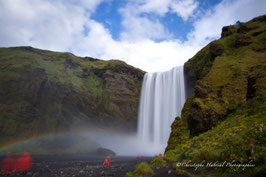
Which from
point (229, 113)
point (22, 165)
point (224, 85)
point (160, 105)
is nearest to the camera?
point (229, 113)

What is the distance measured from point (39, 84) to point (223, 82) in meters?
45.9

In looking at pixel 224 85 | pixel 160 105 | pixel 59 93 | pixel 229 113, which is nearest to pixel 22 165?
pixel 229 113

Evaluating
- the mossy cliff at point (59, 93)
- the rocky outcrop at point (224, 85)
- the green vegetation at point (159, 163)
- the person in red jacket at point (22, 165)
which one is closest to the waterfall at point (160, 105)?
the mossy cliff at point (59, 93)

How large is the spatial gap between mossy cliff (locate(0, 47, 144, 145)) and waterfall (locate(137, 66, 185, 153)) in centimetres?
398

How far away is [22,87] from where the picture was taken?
41.8 meters

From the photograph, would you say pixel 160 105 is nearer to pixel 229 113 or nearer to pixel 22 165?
pixel 229 113

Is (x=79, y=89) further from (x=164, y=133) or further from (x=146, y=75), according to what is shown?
(x=164, y=133)

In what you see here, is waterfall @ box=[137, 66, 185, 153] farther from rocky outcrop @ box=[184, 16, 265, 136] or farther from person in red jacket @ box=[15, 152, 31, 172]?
person in red jacket @ box=[15, 152, 31, 172]

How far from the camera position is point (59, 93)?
4572 cm

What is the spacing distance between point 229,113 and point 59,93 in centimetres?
4466

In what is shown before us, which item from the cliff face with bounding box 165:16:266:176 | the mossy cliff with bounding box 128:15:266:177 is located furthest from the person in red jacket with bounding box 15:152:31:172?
the cliff face with bounding box 165:16:266:176

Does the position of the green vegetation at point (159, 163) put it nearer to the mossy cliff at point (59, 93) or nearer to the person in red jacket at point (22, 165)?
the person in red jacket at point (22, 165)

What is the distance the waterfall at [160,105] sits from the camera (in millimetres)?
42875

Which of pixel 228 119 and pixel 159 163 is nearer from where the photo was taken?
pixel 159 163
